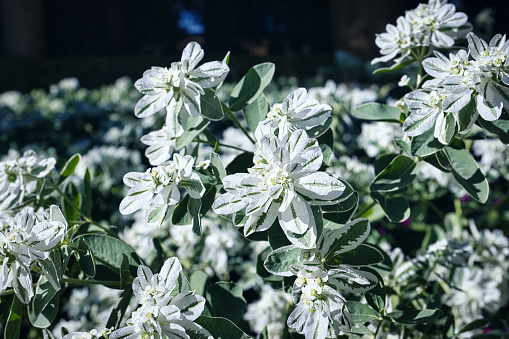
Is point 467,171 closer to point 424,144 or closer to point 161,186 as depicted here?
point 424,144

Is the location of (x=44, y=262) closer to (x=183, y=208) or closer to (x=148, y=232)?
(x=183, y=208)

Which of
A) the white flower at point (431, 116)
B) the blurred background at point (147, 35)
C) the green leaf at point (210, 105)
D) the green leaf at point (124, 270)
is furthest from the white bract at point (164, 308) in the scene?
the blurred background at point (147, 35)

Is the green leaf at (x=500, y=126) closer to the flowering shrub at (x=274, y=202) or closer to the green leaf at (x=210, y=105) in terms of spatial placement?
the flowering shrub at (x=274, y=202)

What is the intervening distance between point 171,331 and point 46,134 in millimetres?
2853

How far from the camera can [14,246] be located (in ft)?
2.69

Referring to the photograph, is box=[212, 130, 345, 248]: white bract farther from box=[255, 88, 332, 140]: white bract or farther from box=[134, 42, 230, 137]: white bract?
box=[134, 42, 230, 137]: white bract

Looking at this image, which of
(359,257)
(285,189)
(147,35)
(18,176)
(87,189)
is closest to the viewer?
(285,189)

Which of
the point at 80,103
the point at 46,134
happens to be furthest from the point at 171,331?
the point at 80,103

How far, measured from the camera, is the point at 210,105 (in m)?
0.97

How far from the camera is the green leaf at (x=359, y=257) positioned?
85cm

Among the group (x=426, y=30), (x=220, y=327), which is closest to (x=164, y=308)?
(x=220, y=327)

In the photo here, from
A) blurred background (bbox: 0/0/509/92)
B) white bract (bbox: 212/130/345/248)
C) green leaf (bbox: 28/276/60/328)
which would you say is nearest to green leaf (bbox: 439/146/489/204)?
white bract (bbox: 212/130/345/248)

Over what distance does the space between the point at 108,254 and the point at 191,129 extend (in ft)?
1.09

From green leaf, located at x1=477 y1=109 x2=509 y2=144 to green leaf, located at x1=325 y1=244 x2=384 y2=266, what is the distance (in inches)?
13.9
